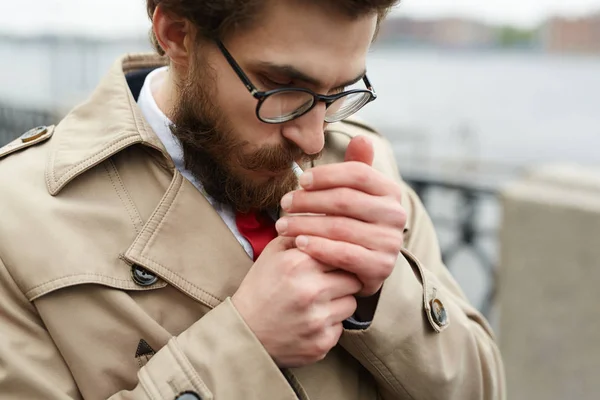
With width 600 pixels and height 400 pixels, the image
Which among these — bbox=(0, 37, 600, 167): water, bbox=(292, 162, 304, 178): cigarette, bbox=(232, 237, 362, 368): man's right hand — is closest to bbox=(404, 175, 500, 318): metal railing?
bbox=(0, 37, 600, 167): water

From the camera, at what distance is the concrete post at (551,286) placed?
3.28m

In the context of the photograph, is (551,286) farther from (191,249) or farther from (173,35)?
(173,35)

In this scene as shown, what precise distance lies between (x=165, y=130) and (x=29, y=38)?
36.7 ft

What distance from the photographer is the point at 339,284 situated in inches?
61.7

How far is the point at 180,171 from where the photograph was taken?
1.84m

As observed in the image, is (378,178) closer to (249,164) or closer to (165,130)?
(249,164)

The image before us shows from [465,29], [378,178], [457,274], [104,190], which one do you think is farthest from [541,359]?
[465,29]

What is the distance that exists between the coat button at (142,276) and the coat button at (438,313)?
2.32 feet

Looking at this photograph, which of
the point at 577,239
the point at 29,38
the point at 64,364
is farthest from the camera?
the point at 29,38

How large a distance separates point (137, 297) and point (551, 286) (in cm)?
234

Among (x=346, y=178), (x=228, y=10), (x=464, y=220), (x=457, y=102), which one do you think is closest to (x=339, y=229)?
(x=346, y=178)

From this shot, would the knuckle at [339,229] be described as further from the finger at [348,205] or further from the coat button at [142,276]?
the coat button at [142,276]

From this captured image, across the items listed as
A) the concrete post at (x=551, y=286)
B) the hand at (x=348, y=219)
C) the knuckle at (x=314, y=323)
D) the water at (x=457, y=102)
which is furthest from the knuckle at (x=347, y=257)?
the concrete post at (x=551, y=286)

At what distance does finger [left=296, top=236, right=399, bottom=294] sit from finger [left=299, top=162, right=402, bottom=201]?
0.39 feet
